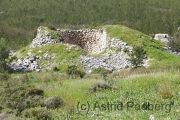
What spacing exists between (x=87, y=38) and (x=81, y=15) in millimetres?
41155

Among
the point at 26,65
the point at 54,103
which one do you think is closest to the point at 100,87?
the point at 54,103

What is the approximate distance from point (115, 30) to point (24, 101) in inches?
1275

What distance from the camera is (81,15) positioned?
8750 cm

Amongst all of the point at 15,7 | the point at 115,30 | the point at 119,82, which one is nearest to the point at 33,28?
the point at 15,7

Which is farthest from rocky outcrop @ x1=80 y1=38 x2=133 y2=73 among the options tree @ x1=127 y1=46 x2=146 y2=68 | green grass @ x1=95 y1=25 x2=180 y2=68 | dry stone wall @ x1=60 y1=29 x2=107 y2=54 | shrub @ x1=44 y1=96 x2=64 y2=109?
shrub @ x1=44 y1=96 x2=64 y2=109

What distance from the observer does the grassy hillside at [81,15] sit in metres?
69.6

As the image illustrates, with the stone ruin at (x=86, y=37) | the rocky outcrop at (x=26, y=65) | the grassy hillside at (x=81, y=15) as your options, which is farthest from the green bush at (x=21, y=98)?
the grassy hillside at (x=81, y=15)

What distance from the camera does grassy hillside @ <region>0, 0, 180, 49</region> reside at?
6962 cm

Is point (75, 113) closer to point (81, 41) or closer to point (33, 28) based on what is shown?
point (81, 41)

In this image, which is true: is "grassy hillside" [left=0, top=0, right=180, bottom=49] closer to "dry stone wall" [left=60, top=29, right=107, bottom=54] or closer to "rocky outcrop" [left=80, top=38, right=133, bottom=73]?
"dry stone wall" [left=60, top=29, right=107, bottom=54]

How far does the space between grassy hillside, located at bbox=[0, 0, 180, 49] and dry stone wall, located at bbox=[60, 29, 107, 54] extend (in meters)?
18.1

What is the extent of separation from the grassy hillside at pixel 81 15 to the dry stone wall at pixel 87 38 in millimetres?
18079

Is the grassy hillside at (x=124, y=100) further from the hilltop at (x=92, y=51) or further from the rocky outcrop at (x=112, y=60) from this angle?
the rocky outcrop at (x=112, y=60)

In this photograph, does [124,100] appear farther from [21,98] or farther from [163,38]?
[163,38]
